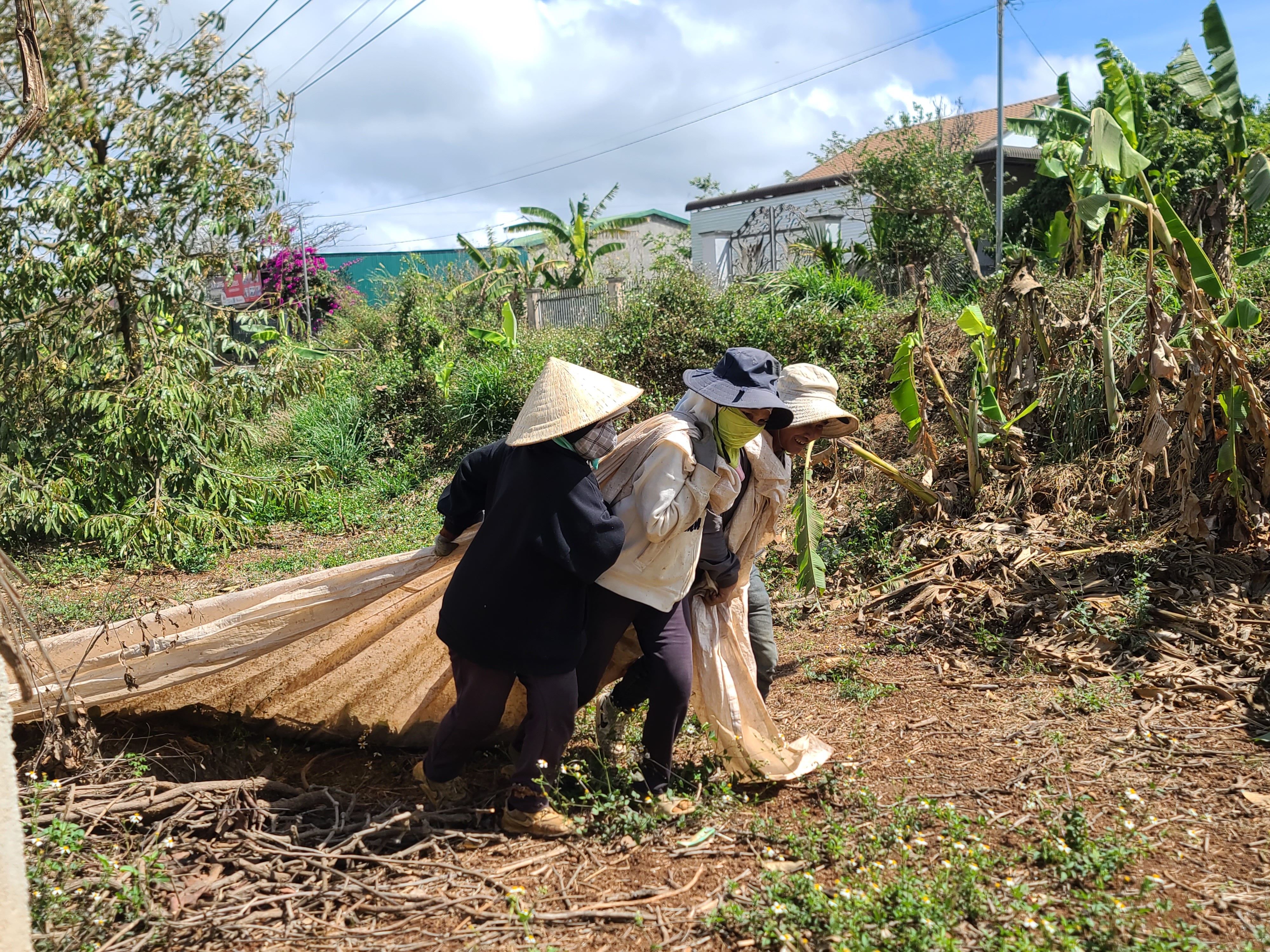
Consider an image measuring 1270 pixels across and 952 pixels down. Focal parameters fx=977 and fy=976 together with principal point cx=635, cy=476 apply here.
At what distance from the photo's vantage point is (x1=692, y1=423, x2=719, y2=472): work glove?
3396 millimetres

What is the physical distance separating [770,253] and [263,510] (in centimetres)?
1174

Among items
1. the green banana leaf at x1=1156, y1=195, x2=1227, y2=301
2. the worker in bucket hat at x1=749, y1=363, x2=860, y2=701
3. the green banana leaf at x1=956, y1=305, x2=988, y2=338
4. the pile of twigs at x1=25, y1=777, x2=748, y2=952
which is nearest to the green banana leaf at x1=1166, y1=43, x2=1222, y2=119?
the green banana leaf at x1=1156, y1=195, x2=1227, y2=301

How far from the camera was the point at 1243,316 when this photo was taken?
5113 millimetres

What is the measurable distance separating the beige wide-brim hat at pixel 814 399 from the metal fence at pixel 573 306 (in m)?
9.64

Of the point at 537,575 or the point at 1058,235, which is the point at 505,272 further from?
the point at 537,575

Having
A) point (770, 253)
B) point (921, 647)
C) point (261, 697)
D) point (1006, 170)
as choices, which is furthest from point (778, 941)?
point (1006, 170)

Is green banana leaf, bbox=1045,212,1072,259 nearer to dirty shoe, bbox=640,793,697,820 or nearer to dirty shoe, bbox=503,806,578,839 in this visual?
dirty shoe, bbox=640,793,697,820

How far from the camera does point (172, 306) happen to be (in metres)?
8.38

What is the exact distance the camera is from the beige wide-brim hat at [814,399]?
146 inches

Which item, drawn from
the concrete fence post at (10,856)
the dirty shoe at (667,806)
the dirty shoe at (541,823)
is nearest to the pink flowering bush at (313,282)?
the dirty shoe at (541,823)

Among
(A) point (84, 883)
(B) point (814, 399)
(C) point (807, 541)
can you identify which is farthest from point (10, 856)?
(C) point (807, 541)

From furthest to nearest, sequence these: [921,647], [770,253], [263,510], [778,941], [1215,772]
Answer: [770,253] → [263,510] → [921,647] → [1215,772] → [778,941]

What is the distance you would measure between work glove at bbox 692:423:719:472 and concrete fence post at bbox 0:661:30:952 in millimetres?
2110

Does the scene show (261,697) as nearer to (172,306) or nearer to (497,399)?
(172,306)
